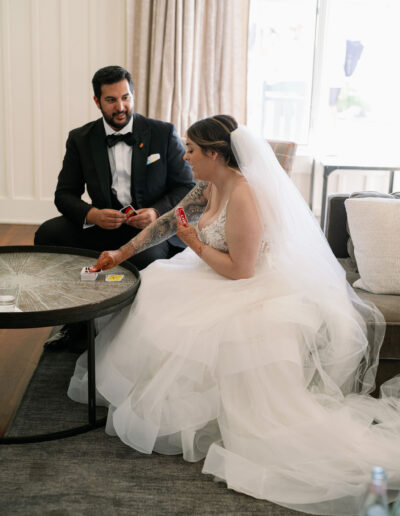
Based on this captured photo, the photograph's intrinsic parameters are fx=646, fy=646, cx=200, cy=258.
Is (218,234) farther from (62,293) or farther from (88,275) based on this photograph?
(62,293)

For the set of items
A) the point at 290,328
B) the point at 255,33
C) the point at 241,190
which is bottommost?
the point at 290,328

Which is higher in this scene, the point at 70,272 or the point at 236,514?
the point at 70,272

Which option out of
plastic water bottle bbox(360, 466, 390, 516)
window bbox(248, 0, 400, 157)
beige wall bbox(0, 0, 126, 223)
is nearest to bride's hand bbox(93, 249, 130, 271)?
plastic water bottle bbox(360, 466, 390, 516)

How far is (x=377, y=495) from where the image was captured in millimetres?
1244

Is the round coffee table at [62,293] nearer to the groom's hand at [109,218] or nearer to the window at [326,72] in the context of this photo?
the groom's hand at [109,218]

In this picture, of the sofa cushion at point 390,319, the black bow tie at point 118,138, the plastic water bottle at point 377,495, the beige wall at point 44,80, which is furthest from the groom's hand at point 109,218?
the beige wall at point 44,80

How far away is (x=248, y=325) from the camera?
219cm

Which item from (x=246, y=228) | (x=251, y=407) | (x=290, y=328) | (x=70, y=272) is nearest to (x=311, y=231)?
(x=246, y=228)

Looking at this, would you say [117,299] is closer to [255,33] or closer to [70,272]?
[70,272]

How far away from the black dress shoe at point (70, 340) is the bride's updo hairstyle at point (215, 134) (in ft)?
3.64

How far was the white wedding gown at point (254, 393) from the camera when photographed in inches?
76.8

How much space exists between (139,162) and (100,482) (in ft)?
5.95

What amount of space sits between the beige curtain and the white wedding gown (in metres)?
3.04

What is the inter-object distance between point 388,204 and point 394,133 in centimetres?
316
